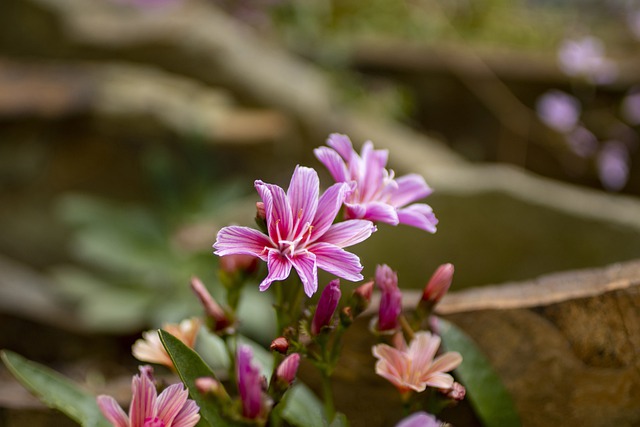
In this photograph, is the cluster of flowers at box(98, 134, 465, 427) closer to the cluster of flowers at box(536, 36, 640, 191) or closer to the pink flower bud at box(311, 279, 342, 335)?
the pink flower bud at box(311, 279, 342, 335)

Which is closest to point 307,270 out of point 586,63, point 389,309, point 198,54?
point 389,309

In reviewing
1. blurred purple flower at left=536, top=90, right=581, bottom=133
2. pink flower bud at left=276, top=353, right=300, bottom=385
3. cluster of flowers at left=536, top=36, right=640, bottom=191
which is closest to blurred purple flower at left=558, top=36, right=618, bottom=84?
cluster of flowers at left=536, top=36, right=640, bottom=191

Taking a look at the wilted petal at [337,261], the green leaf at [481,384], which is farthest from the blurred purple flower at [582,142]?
the wilted petal at [337,261]

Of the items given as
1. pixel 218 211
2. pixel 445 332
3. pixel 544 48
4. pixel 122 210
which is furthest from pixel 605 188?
pixel 445 332

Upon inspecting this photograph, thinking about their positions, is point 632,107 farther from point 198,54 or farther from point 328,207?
point 328,207

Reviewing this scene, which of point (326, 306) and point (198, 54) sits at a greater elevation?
point (326, 306)

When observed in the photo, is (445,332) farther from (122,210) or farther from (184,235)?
(122,210)

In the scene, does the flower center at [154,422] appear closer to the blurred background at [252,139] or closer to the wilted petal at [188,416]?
the wilted petal at [188,416]
